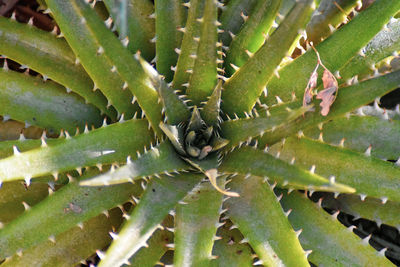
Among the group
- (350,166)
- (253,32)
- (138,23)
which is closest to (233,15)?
(253,32)

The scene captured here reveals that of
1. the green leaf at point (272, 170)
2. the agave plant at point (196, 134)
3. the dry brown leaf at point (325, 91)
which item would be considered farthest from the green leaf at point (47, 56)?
the dry brown leaf at point (325, 91)

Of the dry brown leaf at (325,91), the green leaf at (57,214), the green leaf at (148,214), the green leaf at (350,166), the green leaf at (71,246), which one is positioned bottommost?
the green leaf at (71,246)

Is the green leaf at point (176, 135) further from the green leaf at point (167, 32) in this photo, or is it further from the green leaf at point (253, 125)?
the green leaf at point (167, 32)

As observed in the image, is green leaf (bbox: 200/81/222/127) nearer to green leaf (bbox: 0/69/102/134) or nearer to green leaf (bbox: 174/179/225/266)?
green leaf (bbox: 174/179/225/266)

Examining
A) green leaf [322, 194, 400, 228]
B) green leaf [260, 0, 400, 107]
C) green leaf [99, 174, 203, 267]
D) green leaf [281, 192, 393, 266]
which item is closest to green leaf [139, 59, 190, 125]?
green leaf [99, 174, 203, 267]

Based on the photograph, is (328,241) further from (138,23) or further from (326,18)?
(138,23)

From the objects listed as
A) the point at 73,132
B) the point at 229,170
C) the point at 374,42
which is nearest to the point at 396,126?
the point at 374,42

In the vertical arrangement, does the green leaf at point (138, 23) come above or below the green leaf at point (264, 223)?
above
